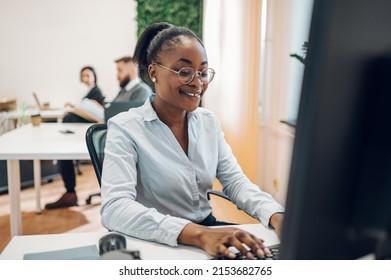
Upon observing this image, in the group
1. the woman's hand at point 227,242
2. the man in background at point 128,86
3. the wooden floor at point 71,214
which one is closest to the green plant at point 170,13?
the man in background at point 128,86

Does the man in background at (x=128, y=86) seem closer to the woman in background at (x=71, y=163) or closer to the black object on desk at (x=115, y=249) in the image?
the woman in background at (x=71, y=163)

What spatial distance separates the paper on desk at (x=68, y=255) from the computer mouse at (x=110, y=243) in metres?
0.02

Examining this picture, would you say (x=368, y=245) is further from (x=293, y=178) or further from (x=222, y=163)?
(x=222, y=163)

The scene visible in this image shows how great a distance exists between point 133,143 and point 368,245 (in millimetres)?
617

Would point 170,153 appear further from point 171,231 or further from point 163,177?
point 171,231

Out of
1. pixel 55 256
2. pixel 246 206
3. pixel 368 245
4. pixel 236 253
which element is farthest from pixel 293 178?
pixel 246 206

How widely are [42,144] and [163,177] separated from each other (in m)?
0.95

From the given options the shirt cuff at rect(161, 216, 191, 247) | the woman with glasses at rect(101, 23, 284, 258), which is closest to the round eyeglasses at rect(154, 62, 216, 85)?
the woman with glasses at rect(101, 23, 284, 258)

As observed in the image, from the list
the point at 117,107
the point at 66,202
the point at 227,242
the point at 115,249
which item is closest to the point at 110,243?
the point at 115,249

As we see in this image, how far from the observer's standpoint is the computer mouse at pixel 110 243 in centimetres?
75

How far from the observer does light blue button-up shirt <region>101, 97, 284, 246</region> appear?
2.77ft

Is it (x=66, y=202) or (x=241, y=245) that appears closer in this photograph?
(x=241, y=245)

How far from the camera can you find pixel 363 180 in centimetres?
44

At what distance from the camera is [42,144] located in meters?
1.75
